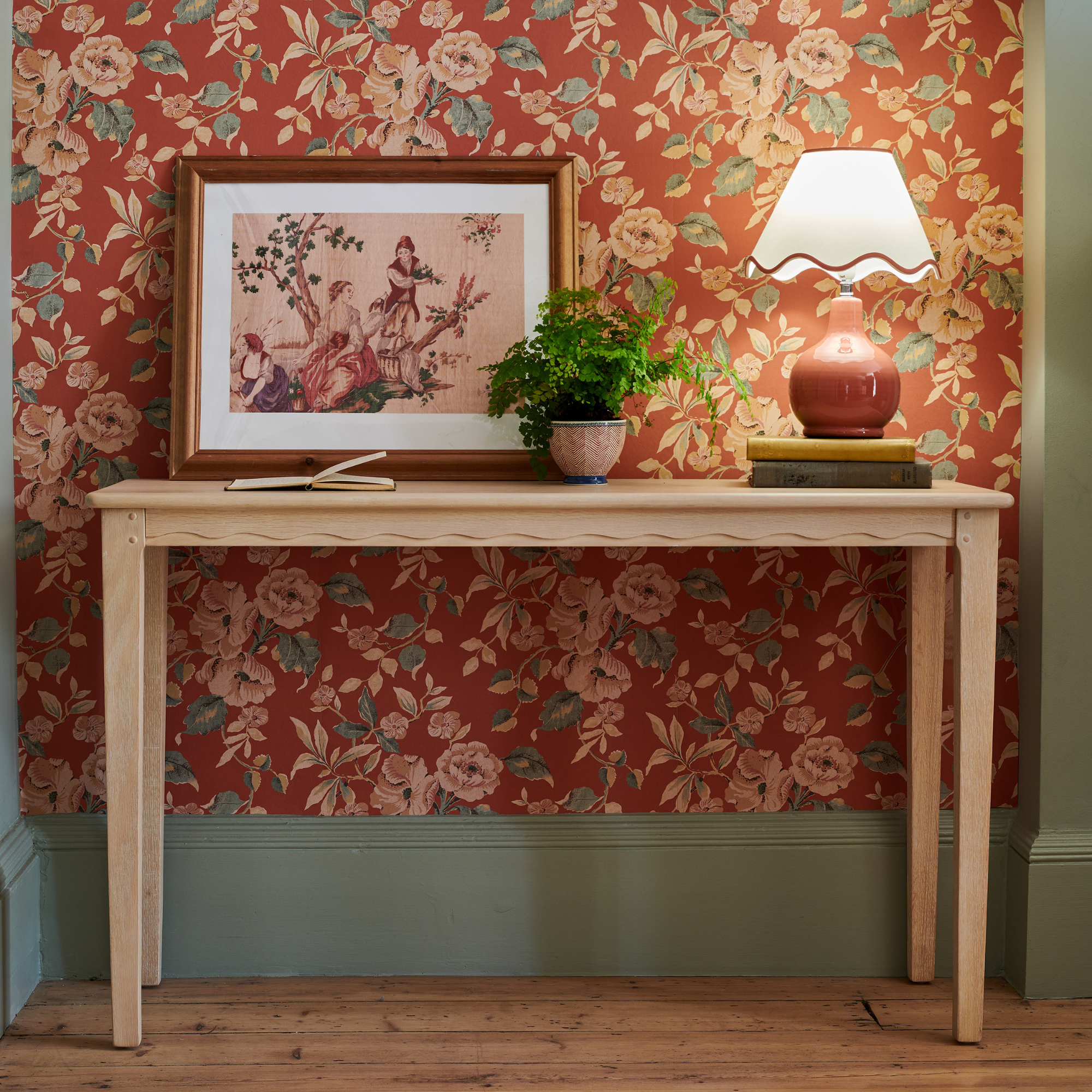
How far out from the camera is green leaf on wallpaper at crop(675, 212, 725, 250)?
6.44 ft

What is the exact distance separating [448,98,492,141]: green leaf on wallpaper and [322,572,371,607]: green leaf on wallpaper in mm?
883

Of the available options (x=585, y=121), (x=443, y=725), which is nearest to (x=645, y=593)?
(x=443, y=725)

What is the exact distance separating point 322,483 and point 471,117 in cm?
80

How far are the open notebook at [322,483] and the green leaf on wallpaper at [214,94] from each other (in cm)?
78

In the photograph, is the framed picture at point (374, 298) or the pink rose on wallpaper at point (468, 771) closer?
the framed picture at point (374, 298)

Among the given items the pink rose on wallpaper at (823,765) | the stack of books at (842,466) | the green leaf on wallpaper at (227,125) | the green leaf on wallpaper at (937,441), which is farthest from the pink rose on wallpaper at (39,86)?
the pink rose on wallpaper at (823,765)

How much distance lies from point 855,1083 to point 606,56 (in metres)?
1.88

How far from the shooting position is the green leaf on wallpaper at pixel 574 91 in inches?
76.2

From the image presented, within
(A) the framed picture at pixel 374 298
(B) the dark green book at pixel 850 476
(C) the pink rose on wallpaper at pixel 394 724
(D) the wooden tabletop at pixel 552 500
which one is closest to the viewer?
(D) the wooden tabletop at pixel 552 500

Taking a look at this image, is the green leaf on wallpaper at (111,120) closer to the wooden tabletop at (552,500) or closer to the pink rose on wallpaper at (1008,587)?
the wooden tabletop at (552,500)

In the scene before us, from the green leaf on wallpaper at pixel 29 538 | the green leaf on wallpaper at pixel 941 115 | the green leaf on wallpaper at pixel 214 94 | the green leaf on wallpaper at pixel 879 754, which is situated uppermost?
the green leaf on wallpaper at pixel 214 94

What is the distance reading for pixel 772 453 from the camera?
1724 millimetres

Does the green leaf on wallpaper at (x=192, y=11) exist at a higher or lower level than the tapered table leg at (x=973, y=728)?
higher

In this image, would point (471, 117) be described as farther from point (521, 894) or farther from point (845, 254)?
point (521, 894)
